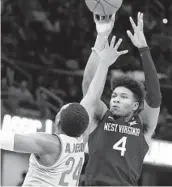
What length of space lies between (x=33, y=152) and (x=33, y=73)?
351cm

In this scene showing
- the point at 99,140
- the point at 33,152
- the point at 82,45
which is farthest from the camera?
the point at 82,45

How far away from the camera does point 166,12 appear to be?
5.96 meters

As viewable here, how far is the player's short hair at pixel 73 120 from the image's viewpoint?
3.36 meters

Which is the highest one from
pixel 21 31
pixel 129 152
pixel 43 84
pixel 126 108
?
pixel 21 31

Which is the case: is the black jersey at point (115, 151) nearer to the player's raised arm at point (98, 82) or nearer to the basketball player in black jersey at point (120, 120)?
the basketball player in black jersey at point (120, 120)

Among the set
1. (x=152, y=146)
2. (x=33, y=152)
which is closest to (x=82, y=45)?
(x=152, y=146)

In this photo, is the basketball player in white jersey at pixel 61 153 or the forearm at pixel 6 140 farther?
the basketball player in white jersey at pixel 61 153

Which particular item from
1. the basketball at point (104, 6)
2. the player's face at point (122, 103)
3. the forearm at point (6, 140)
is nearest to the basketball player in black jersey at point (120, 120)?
the player's face at point (122, 103)

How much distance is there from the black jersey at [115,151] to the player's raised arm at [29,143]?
639 millimetres

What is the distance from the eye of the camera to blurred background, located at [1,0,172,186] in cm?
599

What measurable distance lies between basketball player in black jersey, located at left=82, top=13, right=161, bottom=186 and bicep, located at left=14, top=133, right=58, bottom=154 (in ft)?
2.30

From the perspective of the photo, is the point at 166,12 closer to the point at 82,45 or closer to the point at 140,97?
the point at 82,45

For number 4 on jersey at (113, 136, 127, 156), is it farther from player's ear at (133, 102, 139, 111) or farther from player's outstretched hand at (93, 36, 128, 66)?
player's outstretched hand at (93, 36, 128, 66)

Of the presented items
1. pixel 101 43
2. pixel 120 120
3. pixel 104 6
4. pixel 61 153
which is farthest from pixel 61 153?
pixel 104 6
